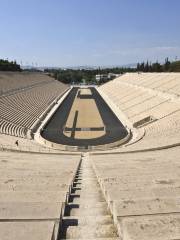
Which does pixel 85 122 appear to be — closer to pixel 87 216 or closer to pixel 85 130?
pixel 85 130

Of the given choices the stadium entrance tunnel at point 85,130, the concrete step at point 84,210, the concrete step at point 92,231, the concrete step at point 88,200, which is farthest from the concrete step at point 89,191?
the stadium entrance tunnel at point 85,130

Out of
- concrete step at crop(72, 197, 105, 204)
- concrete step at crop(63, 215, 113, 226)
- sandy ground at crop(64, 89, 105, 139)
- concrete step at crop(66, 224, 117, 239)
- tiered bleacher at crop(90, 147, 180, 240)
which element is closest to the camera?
tiered bleacher at crop(90, 147, 180, 240)

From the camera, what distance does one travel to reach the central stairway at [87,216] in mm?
5707

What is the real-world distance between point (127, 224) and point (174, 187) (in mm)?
3423

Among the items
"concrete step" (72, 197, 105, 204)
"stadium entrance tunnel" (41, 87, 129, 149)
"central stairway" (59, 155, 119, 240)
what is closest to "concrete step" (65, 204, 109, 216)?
"central stairway" (59, 155, 119, 240)

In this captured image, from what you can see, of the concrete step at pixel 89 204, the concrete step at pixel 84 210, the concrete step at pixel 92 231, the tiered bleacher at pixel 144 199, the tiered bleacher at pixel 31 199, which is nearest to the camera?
the tiered bleacher at pixel 144 199

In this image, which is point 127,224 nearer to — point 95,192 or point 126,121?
point 95,192

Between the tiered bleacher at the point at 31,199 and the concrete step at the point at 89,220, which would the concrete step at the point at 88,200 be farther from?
the concrete step at the point at 89,220

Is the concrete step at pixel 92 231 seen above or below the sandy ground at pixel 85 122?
above

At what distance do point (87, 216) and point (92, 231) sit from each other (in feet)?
2.80

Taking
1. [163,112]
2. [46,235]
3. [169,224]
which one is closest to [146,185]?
[169,224]

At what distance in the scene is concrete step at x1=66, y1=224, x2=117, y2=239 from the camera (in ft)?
18.5

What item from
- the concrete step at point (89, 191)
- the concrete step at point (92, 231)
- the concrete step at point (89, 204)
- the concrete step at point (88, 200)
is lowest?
the concrete step at point (89, 191)

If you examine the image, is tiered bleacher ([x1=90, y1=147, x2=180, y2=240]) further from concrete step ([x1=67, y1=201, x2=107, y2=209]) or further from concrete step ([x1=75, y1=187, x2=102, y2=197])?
concrete step ([x1=75, y1=187, x2=102, y2=197])
